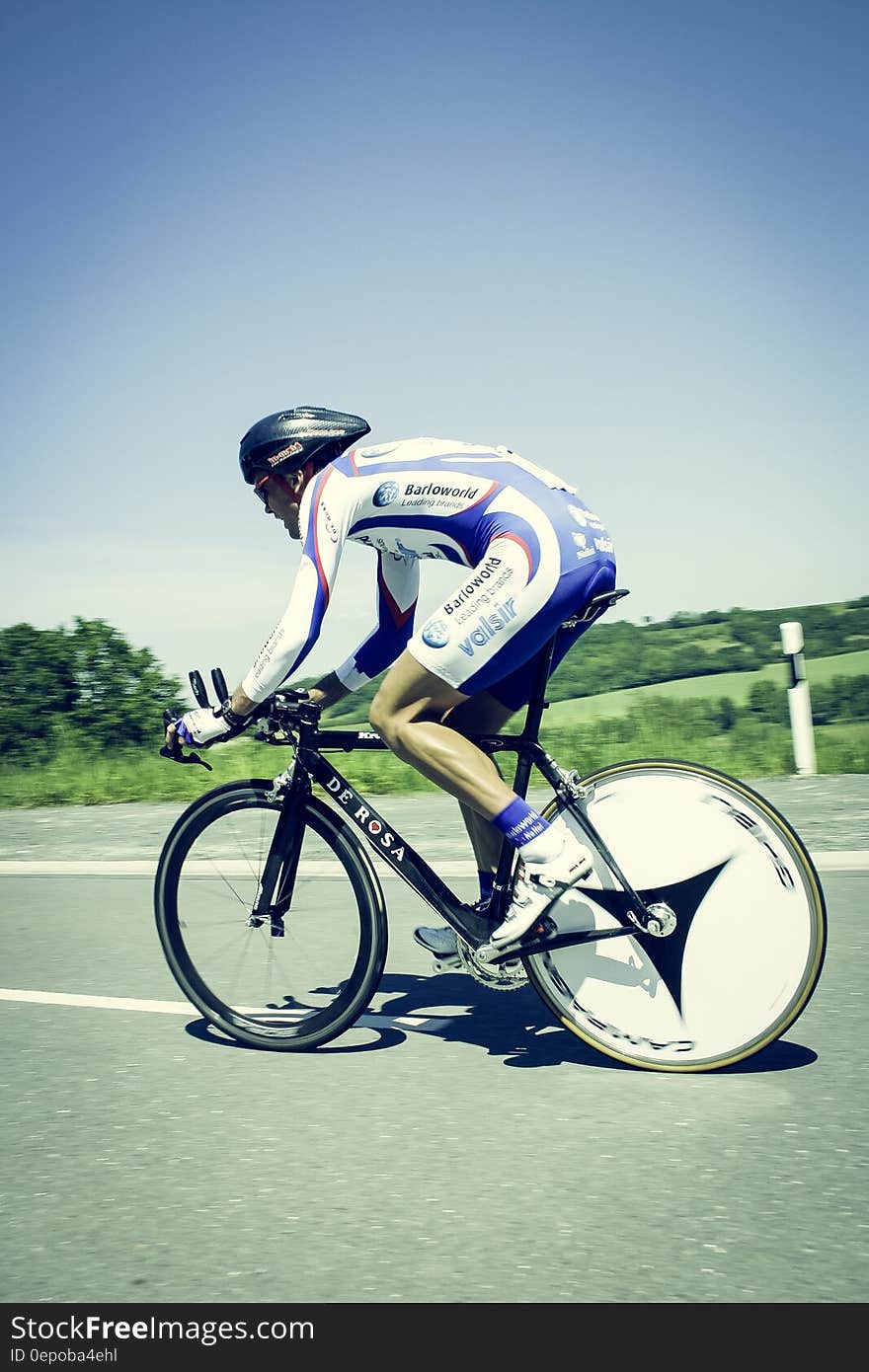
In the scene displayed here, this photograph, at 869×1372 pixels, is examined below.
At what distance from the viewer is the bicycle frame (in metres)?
3.92

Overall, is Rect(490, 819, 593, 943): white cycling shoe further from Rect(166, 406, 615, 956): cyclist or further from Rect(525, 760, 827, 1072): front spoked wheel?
Rect(525, 760, 827, 1072): front spoked wheel

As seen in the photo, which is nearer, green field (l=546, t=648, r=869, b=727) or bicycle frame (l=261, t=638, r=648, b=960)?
bicycle frame (l=261, t=638, r=648, b=960)

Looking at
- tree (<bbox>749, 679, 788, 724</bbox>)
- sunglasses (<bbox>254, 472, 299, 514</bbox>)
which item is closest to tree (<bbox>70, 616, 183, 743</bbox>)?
tree (<bbox>749, 679, 788, 724</bbox>)

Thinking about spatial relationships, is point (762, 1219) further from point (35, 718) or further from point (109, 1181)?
point (35, 718)

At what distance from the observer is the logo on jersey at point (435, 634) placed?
3.79 metres

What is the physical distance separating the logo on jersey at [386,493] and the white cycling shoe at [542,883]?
1071mm

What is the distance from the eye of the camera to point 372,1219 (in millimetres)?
2844

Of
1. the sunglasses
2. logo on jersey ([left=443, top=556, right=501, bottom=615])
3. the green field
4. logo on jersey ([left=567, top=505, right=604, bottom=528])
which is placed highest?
the sunglasses

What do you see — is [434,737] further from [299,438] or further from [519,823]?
[299,438]

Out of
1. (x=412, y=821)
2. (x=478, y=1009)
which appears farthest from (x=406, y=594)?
(x=412, y=821)

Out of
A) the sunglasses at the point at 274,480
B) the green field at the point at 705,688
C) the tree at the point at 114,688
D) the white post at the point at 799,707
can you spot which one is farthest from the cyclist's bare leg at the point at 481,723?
the tree at the point at 114,688

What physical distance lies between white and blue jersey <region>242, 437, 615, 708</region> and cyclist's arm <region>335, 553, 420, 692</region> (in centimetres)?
53

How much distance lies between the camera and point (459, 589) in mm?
3834

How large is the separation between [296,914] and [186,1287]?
175 cm
